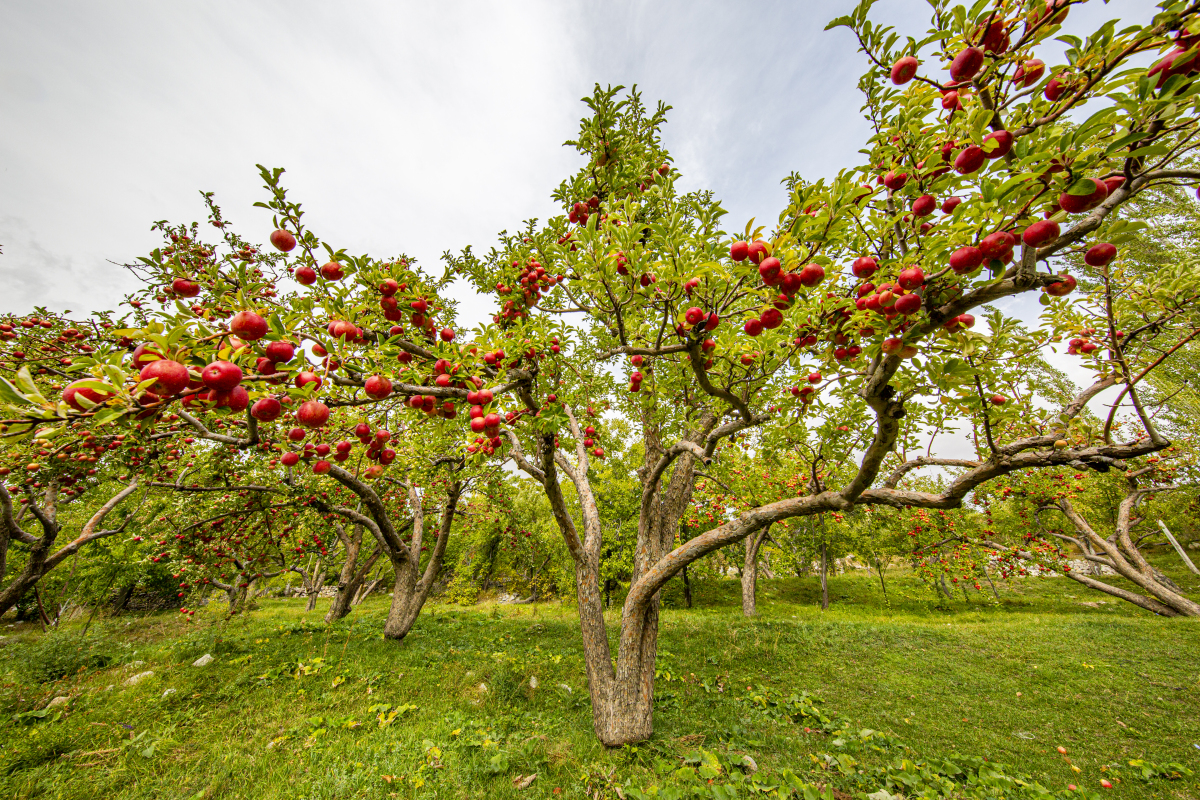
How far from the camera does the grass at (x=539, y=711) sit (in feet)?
14.5

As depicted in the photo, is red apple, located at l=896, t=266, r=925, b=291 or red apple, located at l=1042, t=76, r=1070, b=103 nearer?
red apple, located at l=1042, t=76, r=1070, b=103

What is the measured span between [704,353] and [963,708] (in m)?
8.51

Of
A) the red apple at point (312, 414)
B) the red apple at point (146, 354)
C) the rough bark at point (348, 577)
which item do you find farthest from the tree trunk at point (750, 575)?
the red apple at point (146, 354)

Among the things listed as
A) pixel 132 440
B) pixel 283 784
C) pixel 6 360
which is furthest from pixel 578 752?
pixel 6 360

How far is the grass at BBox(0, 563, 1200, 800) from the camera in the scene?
4406mm

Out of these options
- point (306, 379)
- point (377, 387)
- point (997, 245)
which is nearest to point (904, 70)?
point (997, 245)

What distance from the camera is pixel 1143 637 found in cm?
1012

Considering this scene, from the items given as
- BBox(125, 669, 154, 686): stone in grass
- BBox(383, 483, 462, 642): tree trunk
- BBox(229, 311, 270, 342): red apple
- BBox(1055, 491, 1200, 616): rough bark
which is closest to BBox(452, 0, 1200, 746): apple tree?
BBox(229, 311, 270, 342): red apple

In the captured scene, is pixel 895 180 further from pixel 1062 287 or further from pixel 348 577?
pixel 348 577

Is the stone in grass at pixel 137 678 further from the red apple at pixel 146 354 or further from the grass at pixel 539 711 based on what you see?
the red apple at pixel 146 354

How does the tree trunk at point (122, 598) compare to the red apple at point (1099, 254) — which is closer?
the red apple at point (1099, 254)

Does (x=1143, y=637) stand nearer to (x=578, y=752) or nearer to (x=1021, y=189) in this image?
(x=578, y=752)

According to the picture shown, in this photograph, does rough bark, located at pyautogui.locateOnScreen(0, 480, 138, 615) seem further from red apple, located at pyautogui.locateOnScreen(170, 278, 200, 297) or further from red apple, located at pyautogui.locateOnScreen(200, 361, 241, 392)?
red apple, located at pyautogui.locateOnScreen(200, 361, 241, 392)

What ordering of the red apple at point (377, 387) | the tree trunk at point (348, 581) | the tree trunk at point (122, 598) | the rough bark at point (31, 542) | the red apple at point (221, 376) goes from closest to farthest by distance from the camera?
the red apple at point (221, 376)
the red apple at point (377, 387)
the rough bark at point (31, 542)
the tree trunk at point (348, 581)
the tree trunk at point (122, 598)
